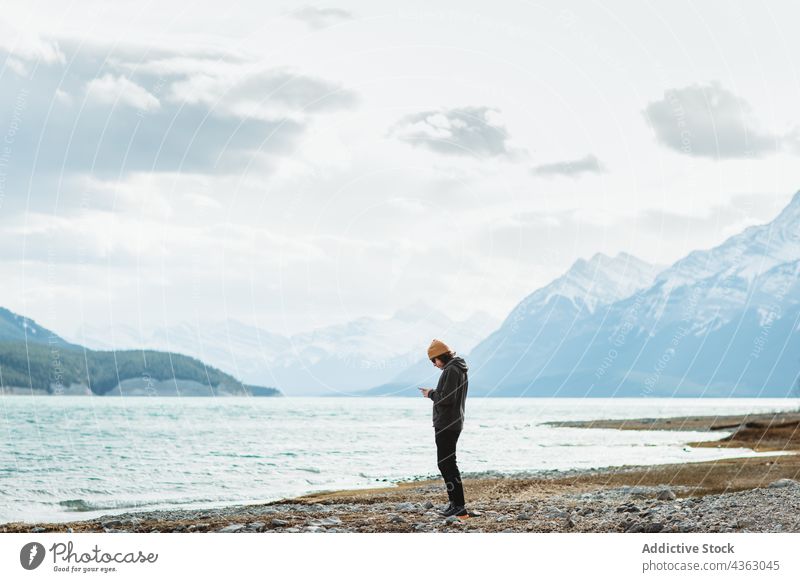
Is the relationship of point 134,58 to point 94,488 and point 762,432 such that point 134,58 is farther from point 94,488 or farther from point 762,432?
point 762,432

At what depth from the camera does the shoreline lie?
12.6m

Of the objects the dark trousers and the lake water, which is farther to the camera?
the lake water

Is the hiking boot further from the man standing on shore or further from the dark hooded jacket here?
the dark hooded jacket

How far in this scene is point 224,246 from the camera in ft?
67.3

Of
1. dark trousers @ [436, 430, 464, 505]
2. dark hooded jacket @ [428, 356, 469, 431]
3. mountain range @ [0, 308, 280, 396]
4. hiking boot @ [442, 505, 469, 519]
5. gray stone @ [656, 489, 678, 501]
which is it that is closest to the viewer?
dark hooded jacket @ [428, 356, 469, 431]

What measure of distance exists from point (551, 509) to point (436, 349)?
463 cm

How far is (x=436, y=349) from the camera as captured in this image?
1252 cm

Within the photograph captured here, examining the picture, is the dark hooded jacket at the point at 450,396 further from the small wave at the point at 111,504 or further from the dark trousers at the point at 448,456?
the small wave at the point at 111,504

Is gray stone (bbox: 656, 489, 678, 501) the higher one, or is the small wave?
gray stone (bbox: 656, 489, 678, 501)

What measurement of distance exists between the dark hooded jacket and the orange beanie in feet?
0.64

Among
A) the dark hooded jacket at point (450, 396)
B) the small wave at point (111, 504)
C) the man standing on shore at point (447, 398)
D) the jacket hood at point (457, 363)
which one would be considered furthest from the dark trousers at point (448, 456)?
the small wave at point (111, 504)

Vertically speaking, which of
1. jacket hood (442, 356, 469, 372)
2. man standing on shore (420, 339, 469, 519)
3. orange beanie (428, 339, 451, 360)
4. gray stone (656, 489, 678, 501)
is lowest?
gray stone (656, 489, 678, 501)

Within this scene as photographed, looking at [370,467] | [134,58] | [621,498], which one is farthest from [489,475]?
[134,58]

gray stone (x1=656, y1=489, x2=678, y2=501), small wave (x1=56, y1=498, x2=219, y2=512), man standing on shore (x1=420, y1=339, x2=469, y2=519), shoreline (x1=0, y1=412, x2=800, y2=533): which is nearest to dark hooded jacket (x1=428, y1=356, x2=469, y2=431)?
man standing on shore (x1=420, y1=339, x2=469, y2=519)
